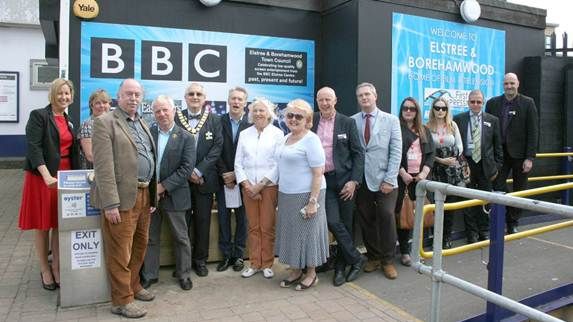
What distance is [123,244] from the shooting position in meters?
3.75

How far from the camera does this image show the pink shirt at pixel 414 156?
4941mm

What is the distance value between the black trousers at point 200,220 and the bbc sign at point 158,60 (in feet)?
6.06

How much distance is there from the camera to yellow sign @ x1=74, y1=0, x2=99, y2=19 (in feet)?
17.5

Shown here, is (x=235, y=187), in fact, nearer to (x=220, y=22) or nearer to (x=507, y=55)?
(x=220, y=22)

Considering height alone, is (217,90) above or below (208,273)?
above

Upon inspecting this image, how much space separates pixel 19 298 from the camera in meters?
4.16

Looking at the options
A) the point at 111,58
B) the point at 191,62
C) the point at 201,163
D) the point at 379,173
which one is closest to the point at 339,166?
the point at 379,173

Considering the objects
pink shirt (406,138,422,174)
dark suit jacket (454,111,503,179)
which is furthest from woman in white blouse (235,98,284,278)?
dark suit jacket (454,111,503,179)

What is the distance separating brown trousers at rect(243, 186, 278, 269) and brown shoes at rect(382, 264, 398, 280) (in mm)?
1104

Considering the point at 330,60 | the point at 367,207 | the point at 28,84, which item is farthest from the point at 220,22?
the point at 28,84

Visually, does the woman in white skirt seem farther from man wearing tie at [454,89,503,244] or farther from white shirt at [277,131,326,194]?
man wearing tie at [454,89,503,244]

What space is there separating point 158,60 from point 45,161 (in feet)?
6.81

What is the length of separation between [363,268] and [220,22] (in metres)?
3.36

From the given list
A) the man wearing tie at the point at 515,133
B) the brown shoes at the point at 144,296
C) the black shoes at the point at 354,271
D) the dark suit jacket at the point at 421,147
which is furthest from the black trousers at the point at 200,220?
the man wearing tie at the point at 515,133
